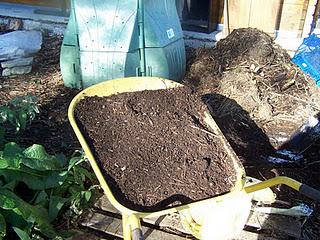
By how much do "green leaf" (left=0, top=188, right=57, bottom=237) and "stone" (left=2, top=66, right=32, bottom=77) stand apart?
7.24 feet

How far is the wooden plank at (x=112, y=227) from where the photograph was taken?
2049 millimetres

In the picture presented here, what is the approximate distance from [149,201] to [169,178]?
15 cm

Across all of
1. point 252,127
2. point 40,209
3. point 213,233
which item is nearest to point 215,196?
point 213,233

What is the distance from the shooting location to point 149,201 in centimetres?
153

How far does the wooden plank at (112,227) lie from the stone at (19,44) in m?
2.31

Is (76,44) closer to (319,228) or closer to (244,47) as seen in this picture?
(244,47)

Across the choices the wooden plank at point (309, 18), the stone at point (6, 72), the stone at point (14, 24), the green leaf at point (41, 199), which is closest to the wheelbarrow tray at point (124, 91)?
the green leaf at point (41, 199)

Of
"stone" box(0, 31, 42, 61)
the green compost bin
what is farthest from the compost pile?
"stone" box(0, 31, 42, 61)

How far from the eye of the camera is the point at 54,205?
2070mm

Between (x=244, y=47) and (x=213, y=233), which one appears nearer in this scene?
(x=213, y=233)

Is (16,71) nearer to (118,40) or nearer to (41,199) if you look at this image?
(118,40)

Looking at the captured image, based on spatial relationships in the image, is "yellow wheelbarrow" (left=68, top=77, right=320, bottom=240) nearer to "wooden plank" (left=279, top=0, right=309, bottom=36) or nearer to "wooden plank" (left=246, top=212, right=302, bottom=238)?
"wooden plank" (left=246, top=212, right=302, bottom=238)

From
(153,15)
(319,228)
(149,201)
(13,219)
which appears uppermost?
(153,15)

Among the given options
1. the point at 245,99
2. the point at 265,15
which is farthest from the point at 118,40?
the point at 265,15
